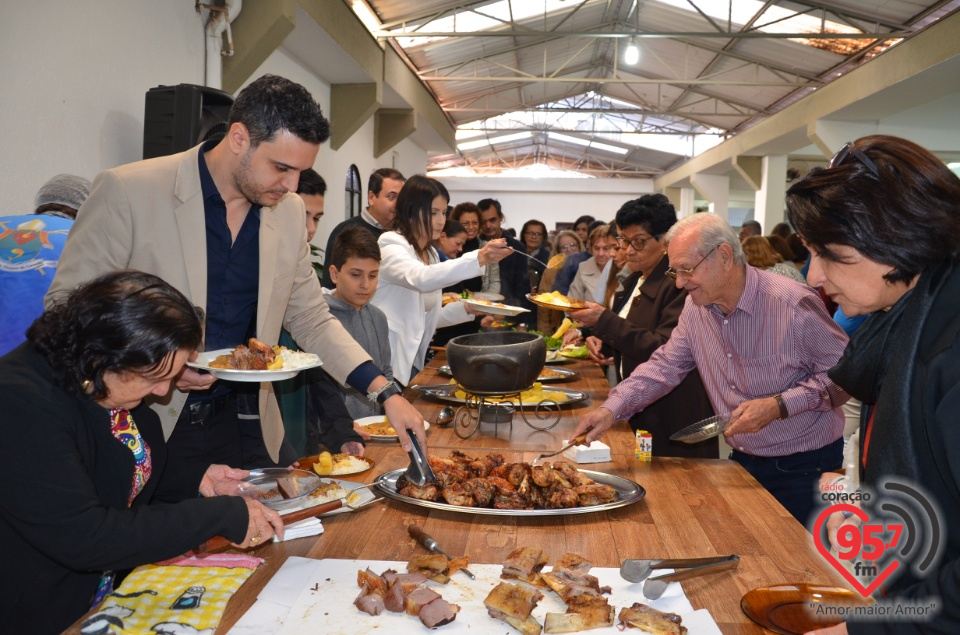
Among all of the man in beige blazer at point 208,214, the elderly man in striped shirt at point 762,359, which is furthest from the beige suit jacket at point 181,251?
the elderly man in striped shirt at point 762,359

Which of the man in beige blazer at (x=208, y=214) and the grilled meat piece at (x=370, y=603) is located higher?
the man in beige blazer at (x=208, y=214)

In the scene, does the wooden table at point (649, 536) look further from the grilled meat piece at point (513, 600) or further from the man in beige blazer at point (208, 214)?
the man in beige blazer at point (208, 214)

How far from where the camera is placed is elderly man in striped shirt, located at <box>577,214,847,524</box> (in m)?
2.27

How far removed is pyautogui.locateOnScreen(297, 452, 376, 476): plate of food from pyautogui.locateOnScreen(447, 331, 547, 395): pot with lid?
44 cm

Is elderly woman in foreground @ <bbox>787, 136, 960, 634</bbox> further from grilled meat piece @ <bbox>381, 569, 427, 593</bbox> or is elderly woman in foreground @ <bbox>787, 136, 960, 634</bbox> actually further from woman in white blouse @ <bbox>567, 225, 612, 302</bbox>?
woman in white blouse @ <bbox>567, 225, 612, 302</bbox>

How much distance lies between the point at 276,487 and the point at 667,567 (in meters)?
0.82

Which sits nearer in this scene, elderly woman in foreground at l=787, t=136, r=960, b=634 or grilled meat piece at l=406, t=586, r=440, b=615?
elderly woman in foreground at l=787, t=136, r=960, b=634

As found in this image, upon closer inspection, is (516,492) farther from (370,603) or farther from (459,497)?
(370,603)

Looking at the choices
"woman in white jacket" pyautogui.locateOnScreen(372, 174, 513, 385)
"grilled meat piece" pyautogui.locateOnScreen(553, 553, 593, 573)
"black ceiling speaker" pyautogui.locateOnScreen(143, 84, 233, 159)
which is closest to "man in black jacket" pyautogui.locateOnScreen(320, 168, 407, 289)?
"woman in white jacket" pyautogui.locateOnScreen(372, 174, 513, 385)

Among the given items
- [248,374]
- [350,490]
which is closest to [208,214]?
[248,374]

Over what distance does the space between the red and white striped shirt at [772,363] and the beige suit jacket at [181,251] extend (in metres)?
0.93

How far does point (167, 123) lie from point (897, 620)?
3680mm

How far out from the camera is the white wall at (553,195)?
22500 millimetres

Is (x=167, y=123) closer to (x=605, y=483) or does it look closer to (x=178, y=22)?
(x=178, y=22)
